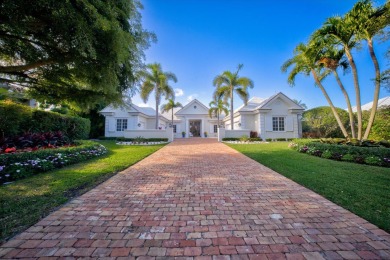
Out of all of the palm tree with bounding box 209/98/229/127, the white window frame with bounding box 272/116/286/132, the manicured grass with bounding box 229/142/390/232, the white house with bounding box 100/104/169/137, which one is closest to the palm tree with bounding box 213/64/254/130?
the palm tree with bounding box 209/98/229/127

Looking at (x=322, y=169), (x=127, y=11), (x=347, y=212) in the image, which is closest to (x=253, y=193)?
(x=347, y=212)

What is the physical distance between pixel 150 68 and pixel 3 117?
517 inches

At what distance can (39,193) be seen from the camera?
357cm

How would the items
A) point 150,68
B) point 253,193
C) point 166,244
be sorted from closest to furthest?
1. point 166,244
2. point 253,193
3. point 150,68

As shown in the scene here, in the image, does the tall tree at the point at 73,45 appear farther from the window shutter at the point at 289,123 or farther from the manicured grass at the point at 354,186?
the window shutter at the point at 289,123

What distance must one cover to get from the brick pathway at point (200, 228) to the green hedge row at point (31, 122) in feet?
24.6

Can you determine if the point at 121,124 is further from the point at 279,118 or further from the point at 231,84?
the point at 279,118

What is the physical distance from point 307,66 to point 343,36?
Result: 7.94ft

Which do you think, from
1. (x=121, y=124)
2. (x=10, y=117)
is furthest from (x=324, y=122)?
(x=10, y=117)

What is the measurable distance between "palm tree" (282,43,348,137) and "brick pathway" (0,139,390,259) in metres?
10.9

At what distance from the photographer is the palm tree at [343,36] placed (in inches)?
380

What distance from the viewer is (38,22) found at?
335 cm

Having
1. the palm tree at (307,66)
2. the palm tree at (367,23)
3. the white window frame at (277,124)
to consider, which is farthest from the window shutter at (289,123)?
the palm tree at (367,23)

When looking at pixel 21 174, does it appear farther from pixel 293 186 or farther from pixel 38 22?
pixel 293 186
